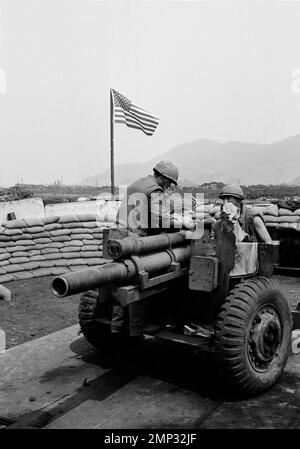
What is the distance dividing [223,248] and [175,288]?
23.8 inches

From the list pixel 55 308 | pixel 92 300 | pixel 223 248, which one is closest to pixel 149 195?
pixel 223 248

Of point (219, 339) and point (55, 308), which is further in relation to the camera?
point (55, 308)

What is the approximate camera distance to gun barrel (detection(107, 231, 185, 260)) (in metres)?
3.37

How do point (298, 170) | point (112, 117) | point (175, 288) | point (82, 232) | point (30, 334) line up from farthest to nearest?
point (298, 170) → point (112, 117) → point (82, 232) → point (30, 334) → point (175, 288)

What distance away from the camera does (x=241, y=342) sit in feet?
11.9

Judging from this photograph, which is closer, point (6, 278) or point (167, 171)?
point (167, 171)

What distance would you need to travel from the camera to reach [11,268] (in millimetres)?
8641

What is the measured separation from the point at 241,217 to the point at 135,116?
28.8ft

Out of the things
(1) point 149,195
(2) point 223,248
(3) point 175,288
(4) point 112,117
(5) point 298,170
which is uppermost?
(5) point 298,170

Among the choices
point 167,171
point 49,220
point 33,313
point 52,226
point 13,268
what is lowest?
point 33,313

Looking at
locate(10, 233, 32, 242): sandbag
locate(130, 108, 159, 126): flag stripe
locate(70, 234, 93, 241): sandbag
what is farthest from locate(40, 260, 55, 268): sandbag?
locate(130, 108, 159, 126): flag stripe

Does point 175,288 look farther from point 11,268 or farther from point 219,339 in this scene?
point 11,268
